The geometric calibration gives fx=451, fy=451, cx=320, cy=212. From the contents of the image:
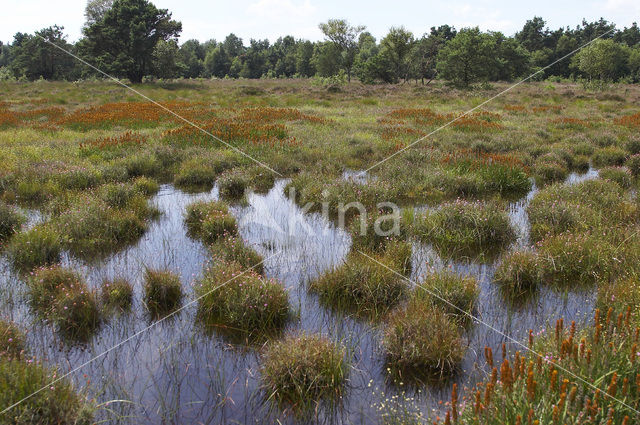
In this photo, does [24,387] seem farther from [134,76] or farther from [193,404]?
[134,76]

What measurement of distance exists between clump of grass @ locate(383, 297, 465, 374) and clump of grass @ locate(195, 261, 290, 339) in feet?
4.33

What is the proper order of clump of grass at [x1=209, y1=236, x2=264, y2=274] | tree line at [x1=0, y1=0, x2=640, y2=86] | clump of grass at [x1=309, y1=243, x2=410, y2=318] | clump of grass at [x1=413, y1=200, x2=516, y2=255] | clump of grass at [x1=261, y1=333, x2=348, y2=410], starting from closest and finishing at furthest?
clump of grass at [x1=261, y1=333, x2=348, y2=410] → clump of grass at [x1=309, y1=243, x2=410, y2=318] → clump of grass at [x1=209, y1=236, x2=264, y2=274] → clump of grass at [x1=413, y1=200, x2=516, y2=255] → tree line at [x1=0, y1=0, x2=640, y2=86]

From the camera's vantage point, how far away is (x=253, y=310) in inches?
201

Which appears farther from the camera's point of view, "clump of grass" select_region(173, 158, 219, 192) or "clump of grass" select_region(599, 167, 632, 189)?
"clump of grass" select_region(173, 158, 219, 192)

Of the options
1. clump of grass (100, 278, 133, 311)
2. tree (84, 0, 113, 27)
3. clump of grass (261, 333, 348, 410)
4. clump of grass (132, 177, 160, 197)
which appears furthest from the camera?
tree (84, 0, 113, 27)

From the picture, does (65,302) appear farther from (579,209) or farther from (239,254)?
(579,209)

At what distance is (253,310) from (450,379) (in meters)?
2.22

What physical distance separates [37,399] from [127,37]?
1978 inches

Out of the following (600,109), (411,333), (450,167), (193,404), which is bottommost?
(193,404)

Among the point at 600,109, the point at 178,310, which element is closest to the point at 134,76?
the point at 600,109

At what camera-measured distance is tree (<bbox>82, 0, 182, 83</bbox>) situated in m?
44.8

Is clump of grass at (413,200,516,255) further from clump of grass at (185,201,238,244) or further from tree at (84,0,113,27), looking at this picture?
tree at (84,0,113,27)

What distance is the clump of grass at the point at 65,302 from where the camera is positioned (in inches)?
194

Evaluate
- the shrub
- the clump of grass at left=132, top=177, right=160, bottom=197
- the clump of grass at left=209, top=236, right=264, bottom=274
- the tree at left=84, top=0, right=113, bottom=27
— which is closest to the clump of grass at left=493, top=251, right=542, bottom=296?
the clump of grass at left=209, top=236, right=264, bottom=274
